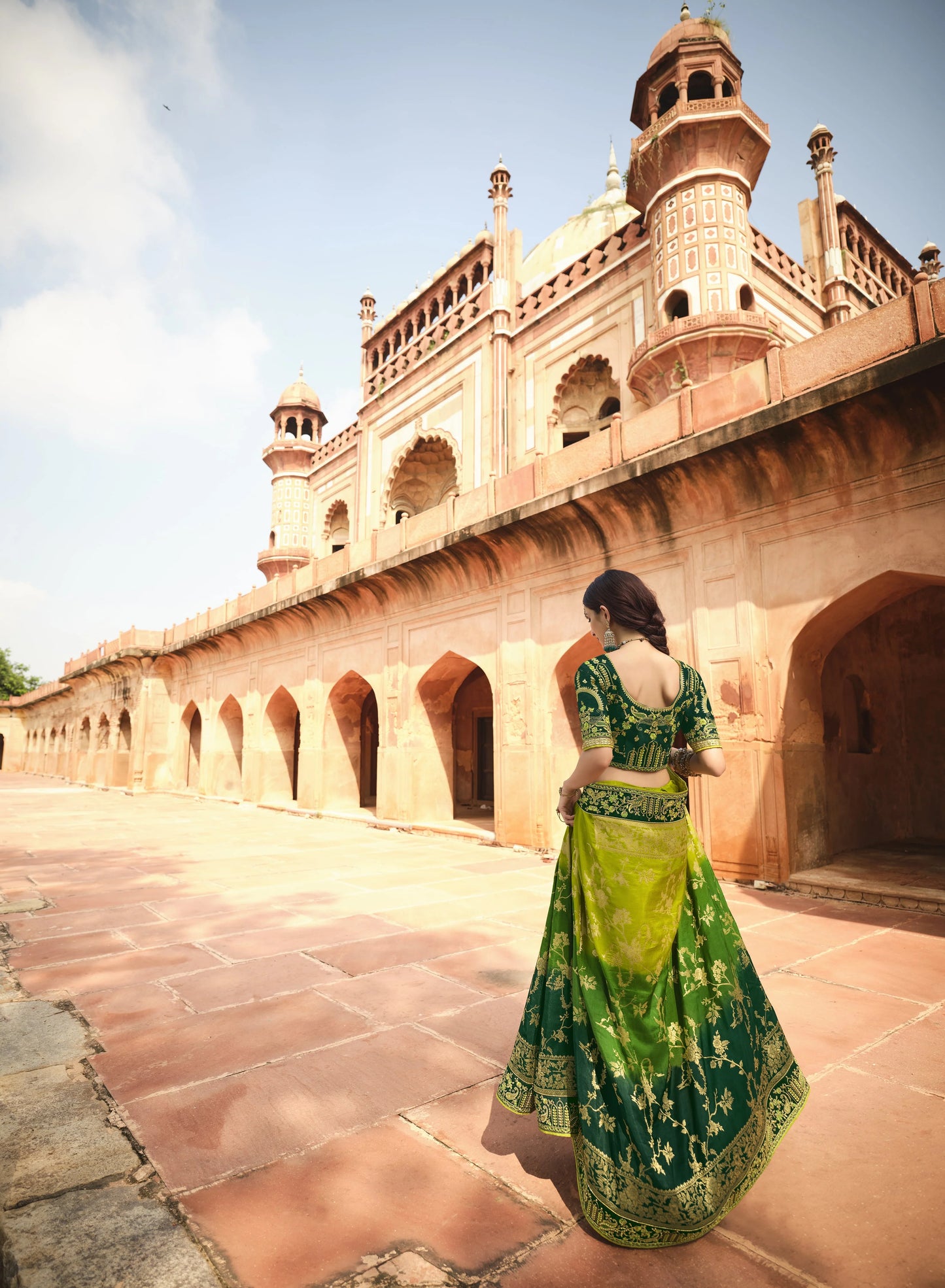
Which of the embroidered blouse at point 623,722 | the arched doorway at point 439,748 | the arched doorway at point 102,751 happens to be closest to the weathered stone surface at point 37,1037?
the embroidered blouse at point 623,722

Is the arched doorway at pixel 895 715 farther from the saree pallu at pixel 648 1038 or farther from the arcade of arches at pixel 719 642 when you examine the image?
the saree pallu at pixel 648 1038

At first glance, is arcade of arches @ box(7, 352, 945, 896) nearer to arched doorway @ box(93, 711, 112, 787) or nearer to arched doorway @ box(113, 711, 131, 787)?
arched doorway @ box(113, 711, 131, 787)

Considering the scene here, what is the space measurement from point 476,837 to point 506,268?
13.5 metres

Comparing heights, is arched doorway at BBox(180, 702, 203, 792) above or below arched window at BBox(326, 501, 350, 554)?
below

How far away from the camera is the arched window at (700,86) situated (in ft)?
38.0

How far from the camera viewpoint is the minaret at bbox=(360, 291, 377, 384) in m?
21.4

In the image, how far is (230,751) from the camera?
57.8 feet

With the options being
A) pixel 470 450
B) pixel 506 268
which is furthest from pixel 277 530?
pixel 506 268

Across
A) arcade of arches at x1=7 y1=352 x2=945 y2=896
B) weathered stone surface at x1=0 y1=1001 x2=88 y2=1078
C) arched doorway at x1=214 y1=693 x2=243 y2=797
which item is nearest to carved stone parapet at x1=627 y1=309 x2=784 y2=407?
arcade of arches at x1=7 y1=352 x2=945 y2=896

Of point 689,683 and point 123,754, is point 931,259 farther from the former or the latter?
point 123,754

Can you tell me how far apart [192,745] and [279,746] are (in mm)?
7062

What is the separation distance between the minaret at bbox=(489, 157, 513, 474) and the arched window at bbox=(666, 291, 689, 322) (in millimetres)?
5040

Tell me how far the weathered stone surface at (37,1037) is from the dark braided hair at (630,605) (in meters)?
2.46

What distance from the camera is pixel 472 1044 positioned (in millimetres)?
2732
